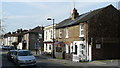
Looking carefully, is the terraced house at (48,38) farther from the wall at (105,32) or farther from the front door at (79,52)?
the wall at (105,32)

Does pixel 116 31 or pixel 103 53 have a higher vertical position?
pixel 116 31

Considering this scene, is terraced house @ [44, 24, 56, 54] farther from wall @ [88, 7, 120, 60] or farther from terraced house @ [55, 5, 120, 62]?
wall @ [88, 7, 120, 60]

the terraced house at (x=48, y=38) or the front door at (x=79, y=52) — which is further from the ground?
the terraced house at (x=48, y=38)

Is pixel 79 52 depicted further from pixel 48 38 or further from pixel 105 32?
pixel 48 38

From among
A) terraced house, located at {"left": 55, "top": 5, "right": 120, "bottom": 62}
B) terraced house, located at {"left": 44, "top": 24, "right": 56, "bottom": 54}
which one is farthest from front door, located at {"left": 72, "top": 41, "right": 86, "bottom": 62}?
terraced house, located at {"left": 44, "top": 24, "right": 56, "bottom": 54}

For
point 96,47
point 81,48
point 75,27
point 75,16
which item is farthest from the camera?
point 75,16

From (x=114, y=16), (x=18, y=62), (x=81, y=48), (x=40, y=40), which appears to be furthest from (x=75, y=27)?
(x=40, y=40)

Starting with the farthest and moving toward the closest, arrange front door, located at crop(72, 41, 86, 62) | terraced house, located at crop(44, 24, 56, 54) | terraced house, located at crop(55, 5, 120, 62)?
terraced house, located at crop(44, 24, 56, 54), front door, located at crop(72, 41, 86, 62), terraced house, located at crop(55, 5, 120, 62)

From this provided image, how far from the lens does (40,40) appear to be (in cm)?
5634

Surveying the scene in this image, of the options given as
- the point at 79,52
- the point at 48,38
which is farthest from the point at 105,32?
the point at 48,38

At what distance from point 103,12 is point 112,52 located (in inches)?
217

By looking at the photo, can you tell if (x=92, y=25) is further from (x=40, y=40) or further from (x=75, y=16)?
(x=40, y=40)

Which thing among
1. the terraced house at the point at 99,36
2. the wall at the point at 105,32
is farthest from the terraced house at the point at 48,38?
the wall at the point at 105,32

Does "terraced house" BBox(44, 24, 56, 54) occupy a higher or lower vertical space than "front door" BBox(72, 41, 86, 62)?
higher
